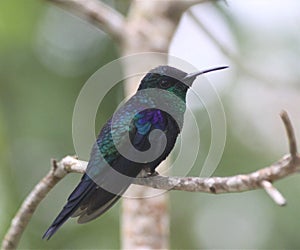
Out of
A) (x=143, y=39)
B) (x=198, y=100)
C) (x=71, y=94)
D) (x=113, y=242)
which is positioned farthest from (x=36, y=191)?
(x=71, y=94)

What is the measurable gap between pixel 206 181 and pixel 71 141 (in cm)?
491

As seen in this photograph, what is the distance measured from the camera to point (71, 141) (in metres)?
7.07

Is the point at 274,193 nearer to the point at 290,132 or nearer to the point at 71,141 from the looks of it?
the point at 290,132

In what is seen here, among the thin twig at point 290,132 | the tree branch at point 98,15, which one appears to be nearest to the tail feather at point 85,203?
the thin twig at point 290,132

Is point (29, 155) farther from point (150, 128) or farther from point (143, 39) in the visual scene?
point (150, 128)

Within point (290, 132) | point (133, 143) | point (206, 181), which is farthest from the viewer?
point (133, 143)

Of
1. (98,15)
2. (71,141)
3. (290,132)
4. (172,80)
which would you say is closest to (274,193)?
(290,132)

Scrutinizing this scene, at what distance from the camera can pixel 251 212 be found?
752 cm

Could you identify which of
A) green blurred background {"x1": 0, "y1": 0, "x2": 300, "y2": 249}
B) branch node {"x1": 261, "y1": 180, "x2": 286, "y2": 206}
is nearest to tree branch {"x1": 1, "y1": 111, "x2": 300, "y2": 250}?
branch node {"x1": 261, "y1": 180, "x2": 286, "y2": 206}

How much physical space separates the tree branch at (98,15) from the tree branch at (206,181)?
226 centimetres

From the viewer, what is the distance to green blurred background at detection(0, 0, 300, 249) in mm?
6898

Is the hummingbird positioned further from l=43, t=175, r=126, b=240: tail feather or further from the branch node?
the branch node

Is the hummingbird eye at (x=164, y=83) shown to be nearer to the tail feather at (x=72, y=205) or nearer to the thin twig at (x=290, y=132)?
the tail feather at (x=72, y=205)

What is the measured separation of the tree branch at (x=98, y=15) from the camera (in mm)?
4816
